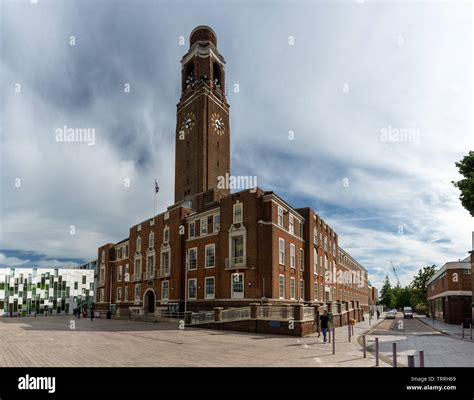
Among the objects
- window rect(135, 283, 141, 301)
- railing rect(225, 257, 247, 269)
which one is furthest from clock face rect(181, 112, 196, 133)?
railing rect(225, 257, 247, 269)

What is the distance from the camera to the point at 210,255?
39.5 m

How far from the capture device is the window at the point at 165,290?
43.8 metres

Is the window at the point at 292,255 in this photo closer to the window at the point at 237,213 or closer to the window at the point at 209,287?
the window at the point at 237,213

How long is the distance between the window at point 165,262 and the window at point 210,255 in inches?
288

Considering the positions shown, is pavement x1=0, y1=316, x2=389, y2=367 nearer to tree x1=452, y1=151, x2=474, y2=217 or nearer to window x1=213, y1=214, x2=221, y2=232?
tree x1=452, y1=151, x2=474, y2=217

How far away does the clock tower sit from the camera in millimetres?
57125

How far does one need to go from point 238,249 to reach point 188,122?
31186 mm

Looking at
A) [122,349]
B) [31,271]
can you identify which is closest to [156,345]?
[122,349]

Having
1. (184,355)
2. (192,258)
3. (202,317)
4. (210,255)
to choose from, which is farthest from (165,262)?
(184,355)

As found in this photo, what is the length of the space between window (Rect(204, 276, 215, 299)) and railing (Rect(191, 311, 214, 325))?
474cm

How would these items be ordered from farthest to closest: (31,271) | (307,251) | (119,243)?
(31,271)
(119,243)
(307,251)

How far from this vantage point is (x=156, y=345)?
63.8 ft

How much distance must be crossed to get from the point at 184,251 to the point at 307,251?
14077 mm
